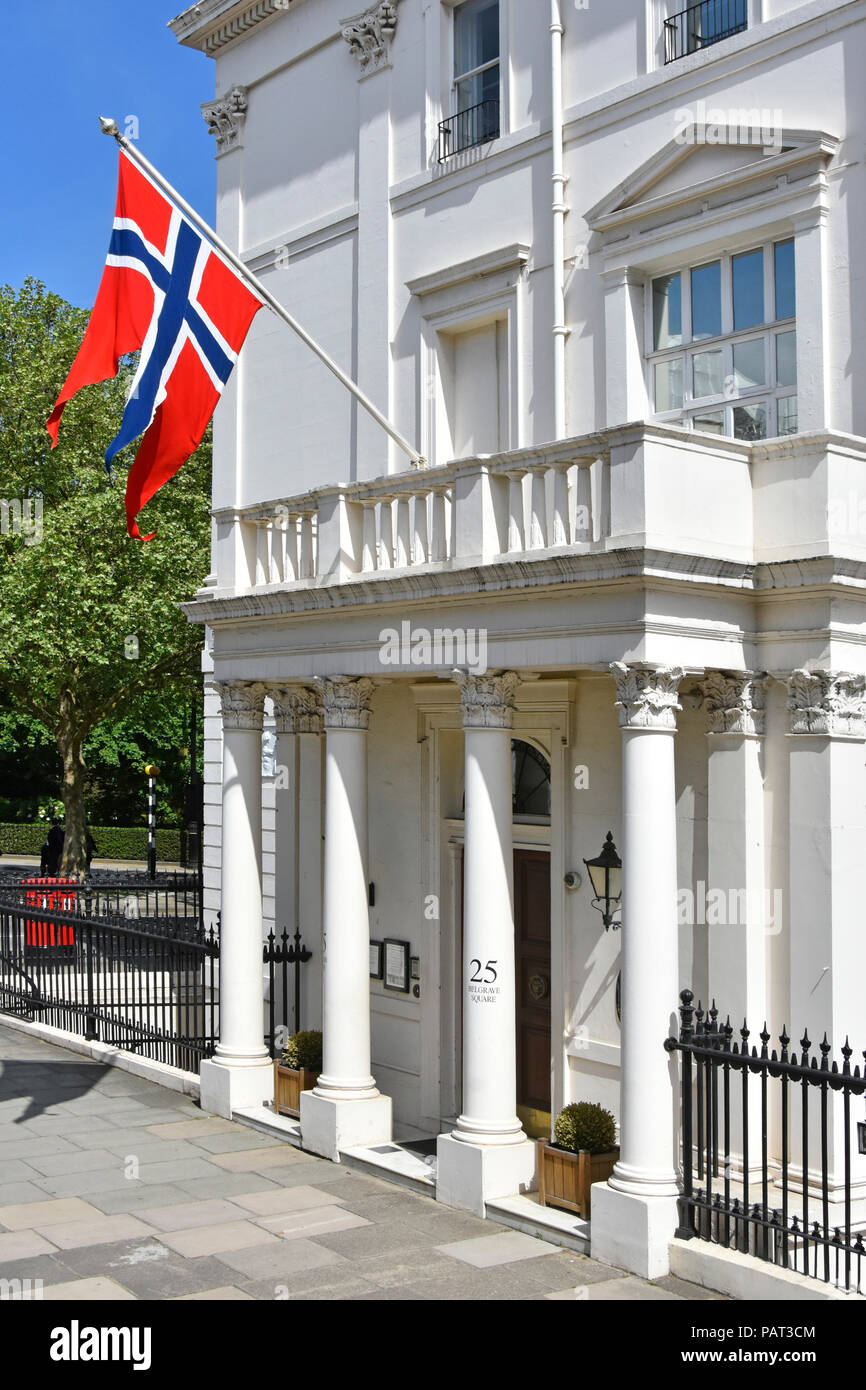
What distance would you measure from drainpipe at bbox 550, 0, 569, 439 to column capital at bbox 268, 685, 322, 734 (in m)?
4.60

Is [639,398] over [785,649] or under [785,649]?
over

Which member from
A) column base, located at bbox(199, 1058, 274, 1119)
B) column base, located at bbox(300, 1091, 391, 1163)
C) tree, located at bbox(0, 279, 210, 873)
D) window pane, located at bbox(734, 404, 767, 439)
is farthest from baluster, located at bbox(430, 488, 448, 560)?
tree, located at bbox(0, 279, 210, 873)

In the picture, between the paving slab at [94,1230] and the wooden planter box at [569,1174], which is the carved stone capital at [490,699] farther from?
the paving slab at [94,1230]

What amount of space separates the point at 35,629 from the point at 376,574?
70.1 feet

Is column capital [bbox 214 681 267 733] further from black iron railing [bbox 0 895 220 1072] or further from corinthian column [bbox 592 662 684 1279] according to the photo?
corinthian column [bbox 592 662 684 1279]

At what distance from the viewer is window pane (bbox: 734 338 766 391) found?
477 inches

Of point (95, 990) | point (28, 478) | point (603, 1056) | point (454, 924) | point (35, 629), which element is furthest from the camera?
point (28, 478)

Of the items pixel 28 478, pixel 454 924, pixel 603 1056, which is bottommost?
pixel 603 1056

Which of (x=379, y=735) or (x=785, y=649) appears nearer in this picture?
(x=785, y=649)

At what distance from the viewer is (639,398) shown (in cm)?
1302

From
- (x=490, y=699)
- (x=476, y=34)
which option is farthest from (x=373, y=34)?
(x=490, y=699)
